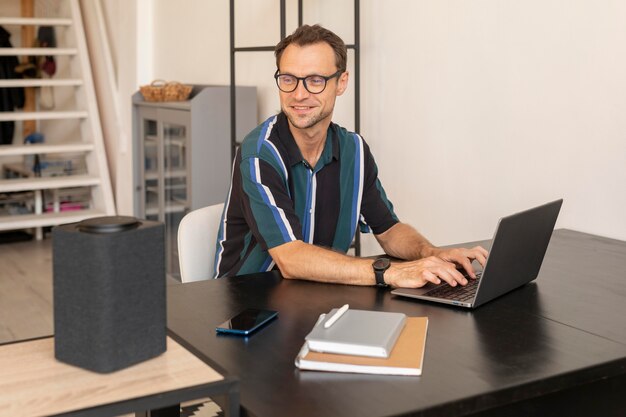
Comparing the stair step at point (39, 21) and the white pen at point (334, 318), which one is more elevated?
the stair step at point (39, 21)

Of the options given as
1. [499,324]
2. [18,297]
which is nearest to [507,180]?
[499,324]

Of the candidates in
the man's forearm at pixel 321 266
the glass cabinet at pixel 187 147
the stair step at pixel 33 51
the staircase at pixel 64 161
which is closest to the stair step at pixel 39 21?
the staircase at pixel 64 161

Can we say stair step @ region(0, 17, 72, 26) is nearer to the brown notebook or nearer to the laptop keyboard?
Answer: the laptop keyboard

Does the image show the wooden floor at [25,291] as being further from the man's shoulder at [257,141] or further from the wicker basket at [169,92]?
the man's shoulder at [257,141]

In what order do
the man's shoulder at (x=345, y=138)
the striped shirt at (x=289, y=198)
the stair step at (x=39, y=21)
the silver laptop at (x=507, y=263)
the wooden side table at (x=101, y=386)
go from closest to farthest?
the wooden side table at (x=101, y=386)
the silver laptop at (x=507, y=263)
the striped shirt at (x=289, y=198)
the man's shoulder at (x=345, y=138)
the stair step at (x=39, y=21)

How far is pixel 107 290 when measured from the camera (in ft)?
3.70

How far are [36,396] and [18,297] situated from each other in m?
3.73

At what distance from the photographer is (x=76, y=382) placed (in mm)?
1126

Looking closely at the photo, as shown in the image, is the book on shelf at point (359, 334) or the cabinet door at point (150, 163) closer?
the book on shelf at point (359, 334)

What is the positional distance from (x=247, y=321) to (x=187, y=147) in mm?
3069

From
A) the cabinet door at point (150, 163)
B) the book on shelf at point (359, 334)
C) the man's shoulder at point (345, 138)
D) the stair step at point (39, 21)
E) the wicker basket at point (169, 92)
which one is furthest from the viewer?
the stair step at point (39, 21)

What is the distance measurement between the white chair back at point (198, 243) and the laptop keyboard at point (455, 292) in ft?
2.44

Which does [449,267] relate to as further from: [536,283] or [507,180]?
[507,180]

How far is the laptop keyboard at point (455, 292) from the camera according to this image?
1.76m
